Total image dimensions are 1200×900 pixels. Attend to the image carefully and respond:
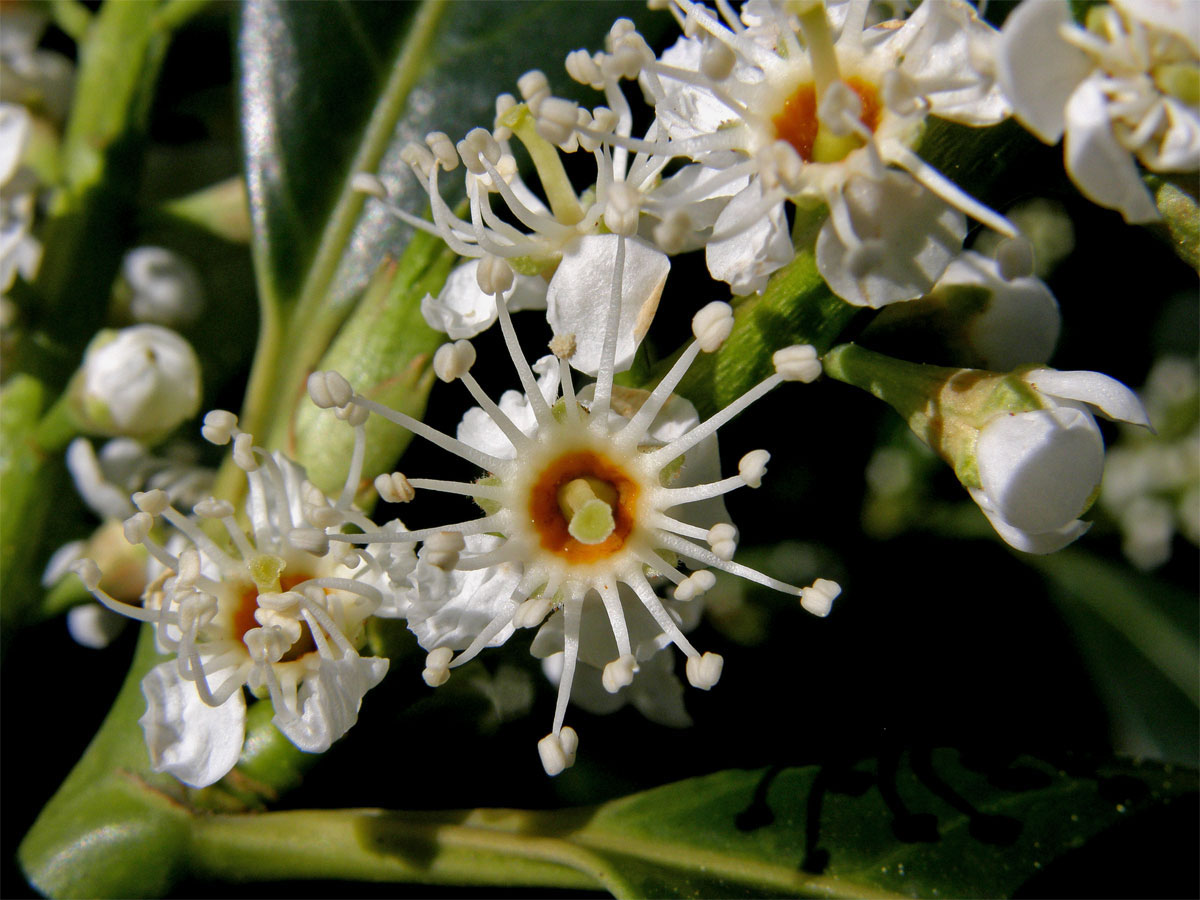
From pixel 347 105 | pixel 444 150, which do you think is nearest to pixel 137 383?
pixel 347 105

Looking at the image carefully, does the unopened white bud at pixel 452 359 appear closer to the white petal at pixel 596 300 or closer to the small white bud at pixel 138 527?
the white petal at pixel 596 300

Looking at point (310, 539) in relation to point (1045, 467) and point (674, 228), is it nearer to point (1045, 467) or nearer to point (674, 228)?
point (674, 228)

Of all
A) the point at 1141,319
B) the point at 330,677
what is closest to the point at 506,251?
the point at 330,677

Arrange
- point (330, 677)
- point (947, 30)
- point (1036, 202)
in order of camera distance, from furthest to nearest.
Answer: point (1036, 202)
point (330, 677)
point (947, 30)

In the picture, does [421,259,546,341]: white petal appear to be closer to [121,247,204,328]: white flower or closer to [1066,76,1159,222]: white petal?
[1066,76,1159,222]: white petal

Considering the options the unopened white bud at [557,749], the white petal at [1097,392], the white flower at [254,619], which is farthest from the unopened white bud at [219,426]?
the white petal at [1097,392]

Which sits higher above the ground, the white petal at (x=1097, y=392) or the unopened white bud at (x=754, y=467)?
the unopened white bud at (x=754, y=467)

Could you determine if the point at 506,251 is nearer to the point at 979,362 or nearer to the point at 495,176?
the point at 495,176
